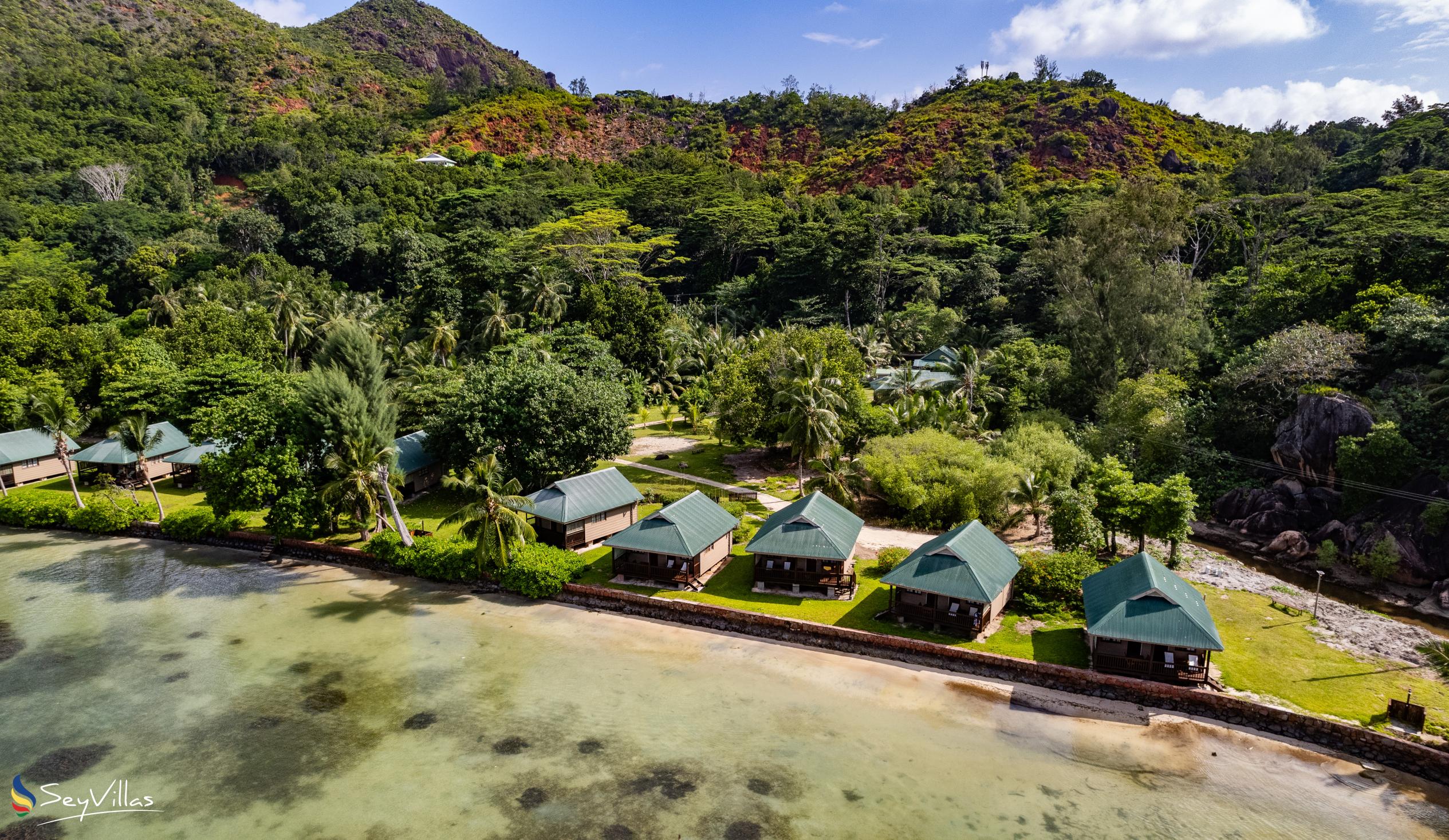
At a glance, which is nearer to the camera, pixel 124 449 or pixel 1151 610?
pixel 1151 610

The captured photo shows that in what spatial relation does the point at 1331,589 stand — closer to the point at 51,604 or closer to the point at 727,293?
the point at 51,604

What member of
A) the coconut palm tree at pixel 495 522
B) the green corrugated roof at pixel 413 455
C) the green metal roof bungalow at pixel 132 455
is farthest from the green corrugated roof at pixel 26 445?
the coconut palm tree at pixel 495 522

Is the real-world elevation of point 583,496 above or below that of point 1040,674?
above

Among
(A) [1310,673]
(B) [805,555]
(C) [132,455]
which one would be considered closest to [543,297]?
(C) [132,455]

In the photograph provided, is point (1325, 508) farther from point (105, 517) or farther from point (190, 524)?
point (105, 517)

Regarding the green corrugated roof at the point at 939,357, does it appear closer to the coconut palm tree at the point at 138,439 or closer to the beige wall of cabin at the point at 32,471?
the coconut palm tree at the point at 138,439

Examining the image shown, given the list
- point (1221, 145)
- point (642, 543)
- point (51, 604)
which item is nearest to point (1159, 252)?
point (642, 543)
